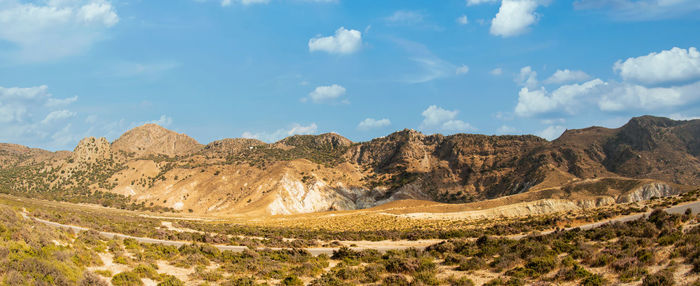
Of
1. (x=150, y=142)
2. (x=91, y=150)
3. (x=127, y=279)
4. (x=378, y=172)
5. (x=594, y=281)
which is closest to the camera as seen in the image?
(x=594, y=281)

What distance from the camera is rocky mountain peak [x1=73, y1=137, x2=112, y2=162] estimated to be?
12694 cm

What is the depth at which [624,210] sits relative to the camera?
42844mm

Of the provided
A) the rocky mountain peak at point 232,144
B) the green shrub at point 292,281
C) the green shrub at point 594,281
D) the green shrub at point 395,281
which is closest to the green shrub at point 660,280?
the green shrub at point 594,281

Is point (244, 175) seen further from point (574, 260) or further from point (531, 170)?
point (574, 260)

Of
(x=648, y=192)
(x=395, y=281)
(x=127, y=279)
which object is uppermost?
(x=127, y=279)

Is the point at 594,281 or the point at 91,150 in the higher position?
the point at 91,150

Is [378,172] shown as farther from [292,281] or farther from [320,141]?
[292,281]

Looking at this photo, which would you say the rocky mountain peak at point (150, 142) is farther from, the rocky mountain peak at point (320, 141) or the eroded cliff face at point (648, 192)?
the eroded cliff face at point (648, 192)

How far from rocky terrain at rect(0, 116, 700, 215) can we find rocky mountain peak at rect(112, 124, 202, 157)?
924 centimetres

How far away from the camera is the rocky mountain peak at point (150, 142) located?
16300 cm

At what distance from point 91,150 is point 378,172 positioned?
9416 centimetres

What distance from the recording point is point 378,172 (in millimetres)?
139375

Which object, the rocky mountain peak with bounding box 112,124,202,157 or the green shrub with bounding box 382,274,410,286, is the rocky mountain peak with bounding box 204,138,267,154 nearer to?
the rocky mountain peak with bounding box 112,124,202,157

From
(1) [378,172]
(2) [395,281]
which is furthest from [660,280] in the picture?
(1) [378,172]
